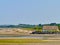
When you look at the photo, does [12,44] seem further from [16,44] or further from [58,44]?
[58,44]

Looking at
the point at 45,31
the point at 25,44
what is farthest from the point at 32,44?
the point at 45,31

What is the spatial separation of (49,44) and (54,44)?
877mm

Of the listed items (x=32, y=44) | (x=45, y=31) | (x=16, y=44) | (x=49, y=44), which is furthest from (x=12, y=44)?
(x=45, y=31)

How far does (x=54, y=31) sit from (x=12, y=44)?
41.8 metres

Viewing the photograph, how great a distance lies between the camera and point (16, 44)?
145 ft

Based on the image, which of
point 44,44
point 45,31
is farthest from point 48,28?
point 44,44

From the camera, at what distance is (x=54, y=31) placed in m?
84.6

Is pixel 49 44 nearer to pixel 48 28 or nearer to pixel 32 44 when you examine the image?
pixel 32 44

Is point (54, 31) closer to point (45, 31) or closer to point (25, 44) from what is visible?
point (45, 31)

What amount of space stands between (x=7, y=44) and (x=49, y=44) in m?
7.44

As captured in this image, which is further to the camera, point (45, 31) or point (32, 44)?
point (45, 31)

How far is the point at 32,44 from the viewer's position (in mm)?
44156

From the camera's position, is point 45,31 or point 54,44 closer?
point 54,44

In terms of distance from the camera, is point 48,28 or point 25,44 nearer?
point 25,44
